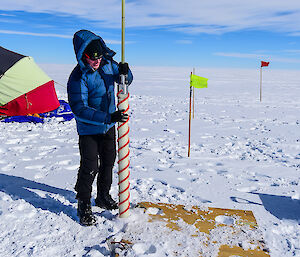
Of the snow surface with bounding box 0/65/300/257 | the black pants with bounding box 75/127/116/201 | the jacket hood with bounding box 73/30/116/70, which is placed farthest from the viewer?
the black pants with bounding box 75/127/116/201

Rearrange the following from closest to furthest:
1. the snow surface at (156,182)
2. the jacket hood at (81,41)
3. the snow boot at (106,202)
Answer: the jacket hood at (81,41) < the snow surface at (156,182) < the snow boot at (106,202)

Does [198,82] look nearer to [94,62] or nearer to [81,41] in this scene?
→ [94,62]

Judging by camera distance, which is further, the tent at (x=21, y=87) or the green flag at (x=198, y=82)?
the tent at (x=21, y=87)

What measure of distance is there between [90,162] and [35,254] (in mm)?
937

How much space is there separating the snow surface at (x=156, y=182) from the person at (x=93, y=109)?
0.39 metres

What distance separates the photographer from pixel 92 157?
297 cm

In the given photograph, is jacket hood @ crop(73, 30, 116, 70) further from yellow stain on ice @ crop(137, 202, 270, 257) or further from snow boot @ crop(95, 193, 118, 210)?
yellow stain on ice @ crop(137, 202, 270, 257)

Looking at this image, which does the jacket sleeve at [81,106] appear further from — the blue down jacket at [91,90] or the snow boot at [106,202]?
the snow boot at [106,202]

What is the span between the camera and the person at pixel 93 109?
267 cm

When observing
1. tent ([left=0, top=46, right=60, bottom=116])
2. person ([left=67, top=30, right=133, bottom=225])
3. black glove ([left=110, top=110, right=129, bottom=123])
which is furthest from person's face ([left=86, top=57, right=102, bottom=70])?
tent ([left=0, top=46, right=60, bottom=116])

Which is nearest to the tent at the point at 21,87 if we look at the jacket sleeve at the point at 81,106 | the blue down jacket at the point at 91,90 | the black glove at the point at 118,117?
the blue down jacket at the point at 91,90

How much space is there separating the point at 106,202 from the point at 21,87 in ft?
18.5

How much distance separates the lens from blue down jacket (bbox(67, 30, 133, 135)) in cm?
266

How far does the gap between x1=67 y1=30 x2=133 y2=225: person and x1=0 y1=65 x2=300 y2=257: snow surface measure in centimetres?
39
